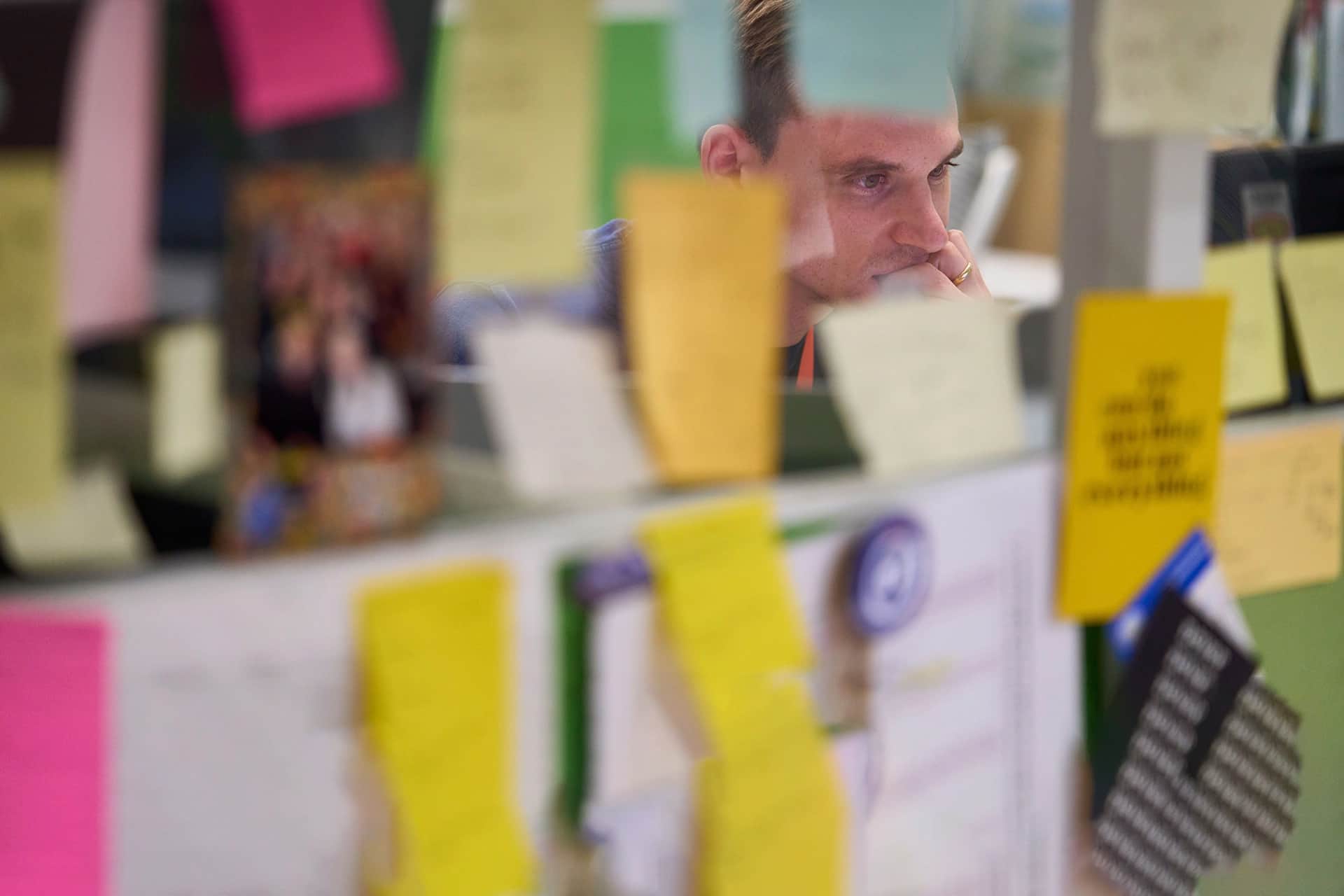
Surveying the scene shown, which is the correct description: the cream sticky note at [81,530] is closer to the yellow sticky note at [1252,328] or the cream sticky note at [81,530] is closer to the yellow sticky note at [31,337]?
the yellow sticky note at [31,337]

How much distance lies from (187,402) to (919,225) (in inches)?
29.8

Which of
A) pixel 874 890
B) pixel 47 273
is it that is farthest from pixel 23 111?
pixel 874 890

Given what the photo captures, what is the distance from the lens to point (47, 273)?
50 centimetres

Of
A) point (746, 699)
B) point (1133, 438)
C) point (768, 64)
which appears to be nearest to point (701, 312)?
point (746, 699)

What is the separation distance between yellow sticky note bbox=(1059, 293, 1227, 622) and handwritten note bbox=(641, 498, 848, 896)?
20 centimetres

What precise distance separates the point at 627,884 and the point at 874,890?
16 centimetres

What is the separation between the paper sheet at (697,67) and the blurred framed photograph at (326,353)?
128 millimetres

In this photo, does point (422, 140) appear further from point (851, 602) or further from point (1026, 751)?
point (1026, 751)

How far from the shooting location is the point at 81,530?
0.53m

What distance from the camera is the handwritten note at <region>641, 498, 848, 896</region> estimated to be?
65cm

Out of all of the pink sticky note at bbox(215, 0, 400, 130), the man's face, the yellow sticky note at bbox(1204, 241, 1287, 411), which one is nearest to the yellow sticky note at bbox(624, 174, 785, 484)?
the pink sticky note at bbox(215, 0, 400, 130)

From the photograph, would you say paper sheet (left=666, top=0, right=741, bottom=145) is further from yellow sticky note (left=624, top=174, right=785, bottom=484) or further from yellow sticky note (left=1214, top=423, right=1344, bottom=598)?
yellow sticky note (left=1214, top=423, right=1344, bottom=598)

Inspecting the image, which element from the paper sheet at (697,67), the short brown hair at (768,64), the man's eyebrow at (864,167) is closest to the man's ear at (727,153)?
the paper sheet at (697,67)

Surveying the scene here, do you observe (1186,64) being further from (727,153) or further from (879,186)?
(879,186)
